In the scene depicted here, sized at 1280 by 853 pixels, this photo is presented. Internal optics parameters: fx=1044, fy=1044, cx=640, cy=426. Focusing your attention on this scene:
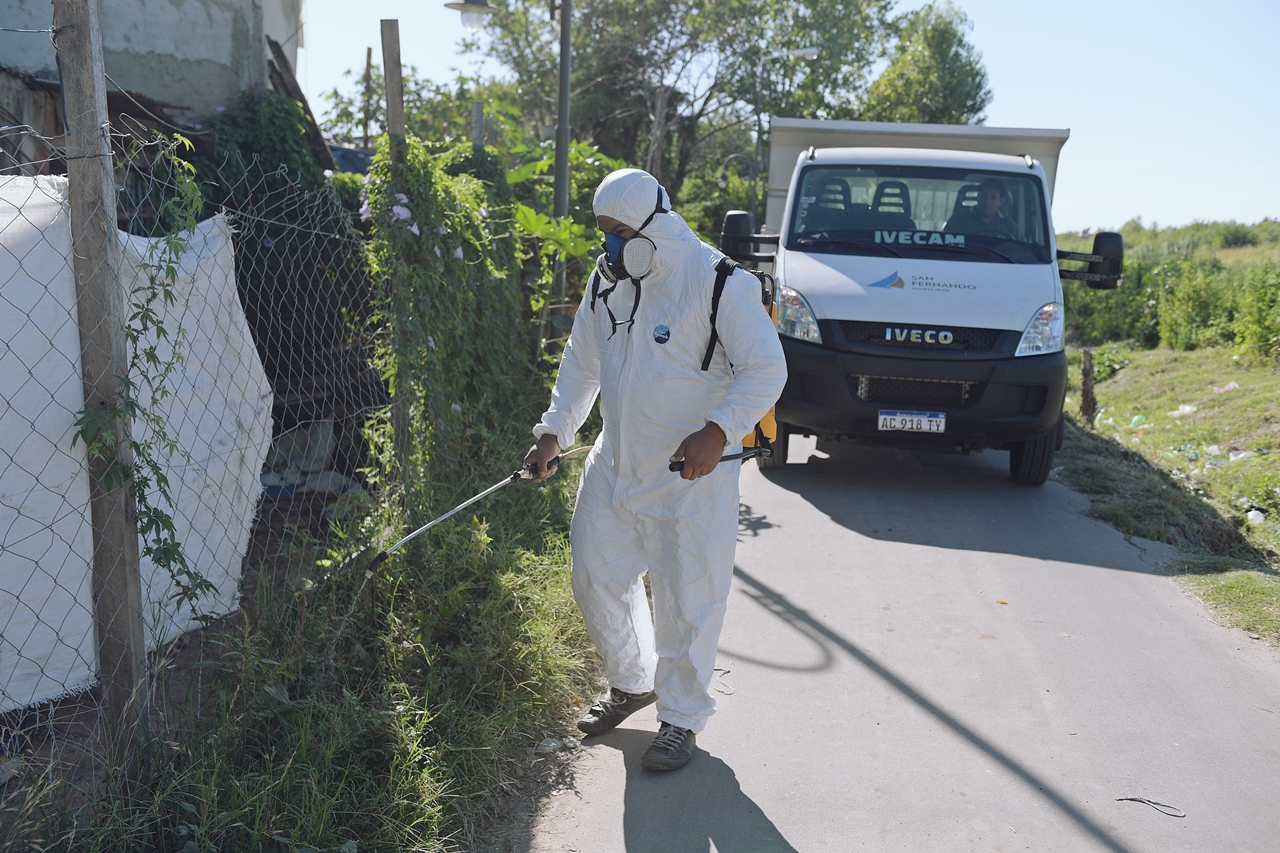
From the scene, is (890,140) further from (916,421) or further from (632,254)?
(632,254)

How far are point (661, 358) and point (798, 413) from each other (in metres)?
3.55

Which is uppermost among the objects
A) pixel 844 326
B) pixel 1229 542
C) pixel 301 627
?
pixel 844 326

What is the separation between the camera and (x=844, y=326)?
21.8 feet

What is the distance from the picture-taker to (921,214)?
7.33 m

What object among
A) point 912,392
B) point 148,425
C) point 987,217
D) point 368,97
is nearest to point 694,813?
point 148,425

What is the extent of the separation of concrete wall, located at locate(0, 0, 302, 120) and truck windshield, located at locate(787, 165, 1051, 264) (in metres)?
5.03

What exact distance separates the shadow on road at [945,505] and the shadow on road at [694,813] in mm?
2714

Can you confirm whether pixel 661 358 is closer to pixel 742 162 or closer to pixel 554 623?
pixel 554 623

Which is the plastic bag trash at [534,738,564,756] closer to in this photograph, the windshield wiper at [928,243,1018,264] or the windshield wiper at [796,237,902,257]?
the windshield wiper at [796,237,902,257]

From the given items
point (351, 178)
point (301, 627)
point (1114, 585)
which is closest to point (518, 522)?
point (301, 627)

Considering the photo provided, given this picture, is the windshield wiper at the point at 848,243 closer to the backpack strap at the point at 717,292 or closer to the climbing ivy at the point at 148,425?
the backpack strap at the point at 717,292

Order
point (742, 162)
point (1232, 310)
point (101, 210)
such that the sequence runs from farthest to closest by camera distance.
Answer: point (742, 162), point (1232, 310), point (101, 210)

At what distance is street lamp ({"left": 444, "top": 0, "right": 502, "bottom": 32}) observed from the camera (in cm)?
909

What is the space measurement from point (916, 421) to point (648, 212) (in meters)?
3.77
